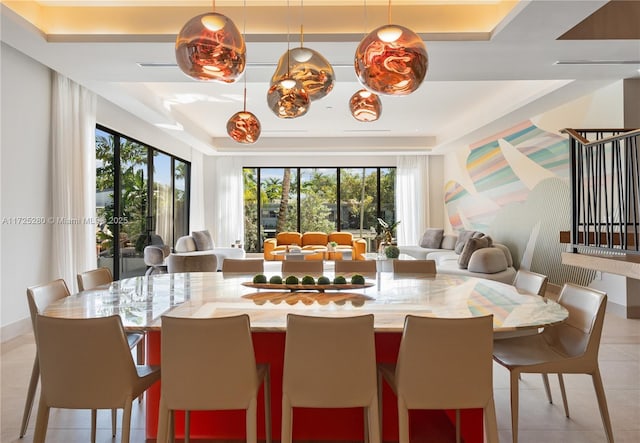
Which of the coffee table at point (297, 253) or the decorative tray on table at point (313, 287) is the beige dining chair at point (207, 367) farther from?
the coffee table at point (297, 253)

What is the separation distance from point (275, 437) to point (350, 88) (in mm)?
5158

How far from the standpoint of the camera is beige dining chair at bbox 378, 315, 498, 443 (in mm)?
1768

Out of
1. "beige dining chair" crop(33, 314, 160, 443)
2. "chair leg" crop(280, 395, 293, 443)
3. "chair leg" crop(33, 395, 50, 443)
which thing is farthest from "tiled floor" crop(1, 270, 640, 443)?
"chair leg" crop(280, 395, 293, 443)

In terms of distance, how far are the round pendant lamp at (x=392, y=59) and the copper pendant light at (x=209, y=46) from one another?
2.09 feet

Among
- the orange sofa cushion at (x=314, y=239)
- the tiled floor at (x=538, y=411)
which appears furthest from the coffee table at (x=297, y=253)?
the tiled floor at (x=538, y=411)

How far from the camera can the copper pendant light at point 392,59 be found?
1979mm

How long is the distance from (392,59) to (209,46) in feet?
2.95

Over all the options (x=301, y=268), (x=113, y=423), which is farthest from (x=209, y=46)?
(x=301, y=268)

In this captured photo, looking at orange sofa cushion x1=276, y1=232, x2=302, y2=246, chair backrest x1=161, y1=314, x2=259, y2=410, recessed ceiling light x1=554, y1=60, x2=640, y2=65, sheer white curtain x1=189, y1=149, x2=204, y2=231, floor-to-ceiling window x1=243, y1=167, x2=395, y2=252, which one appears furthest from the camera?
floor-to-ceiling window x1=243, y1=167, x2=395, y2=252

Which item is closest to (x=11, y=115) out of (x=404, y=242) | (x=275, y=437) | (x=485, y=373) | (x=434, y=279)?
(x=275, y=437)

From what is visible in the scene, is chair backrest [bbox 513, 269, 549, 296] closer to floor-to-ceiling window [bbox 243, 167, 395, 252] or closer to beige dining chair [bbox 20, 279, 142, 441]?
Result: beige dining chair [bbox 20, 279, 142, 441]

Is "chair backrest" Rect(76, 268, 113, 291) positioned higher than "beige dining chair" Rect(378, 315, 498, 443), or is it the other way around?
"chair backrest" Rect(76, 268, 113, 291)

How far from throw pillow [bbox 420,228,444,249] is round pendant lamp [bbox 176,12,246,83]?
26.8ft

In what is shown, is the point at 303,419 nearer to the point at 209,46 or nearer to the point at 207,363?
the point at 207,363
